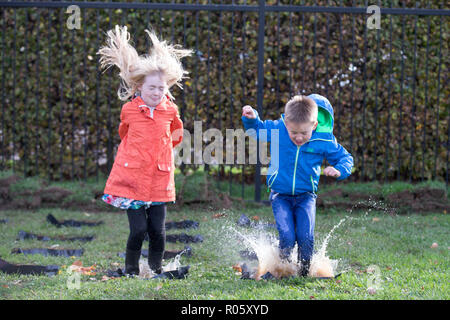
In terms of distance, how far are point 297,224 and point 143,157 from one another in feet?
3.51

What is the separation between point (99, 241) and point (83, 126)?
2358mm

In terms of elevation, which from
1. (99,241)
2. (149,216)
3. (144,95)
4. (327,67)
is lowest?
(99,241)

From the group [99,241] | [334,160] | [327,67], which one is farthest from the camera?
[327,67]

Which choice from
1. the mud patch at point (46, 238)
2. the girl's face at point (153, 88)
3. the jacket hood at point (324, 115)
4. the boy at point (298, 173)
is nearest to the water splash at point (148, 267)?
the boy at point (298, 173)

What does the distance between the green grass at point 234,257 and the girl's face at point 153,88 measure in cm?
116

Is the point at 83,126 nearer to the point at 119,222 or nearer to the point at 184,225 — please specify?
the point at 119,222

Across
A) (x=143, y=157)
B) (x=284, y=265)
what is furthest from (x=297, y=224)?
(x=143, y=157)

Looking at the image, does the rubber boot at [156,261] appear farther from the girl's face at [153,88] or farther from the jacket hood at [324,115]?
the jacket hood at [324,115]

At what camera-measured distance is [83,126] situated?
6773 mm

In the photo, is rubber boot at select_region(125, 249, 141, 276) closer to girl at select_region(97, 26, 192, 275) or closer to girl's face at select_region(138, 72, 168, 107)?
girl at select_region(97, 26, 192, 275)

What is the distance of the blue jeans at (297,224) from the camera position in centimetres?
353

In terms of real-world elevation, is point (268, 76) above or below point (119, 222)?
above
